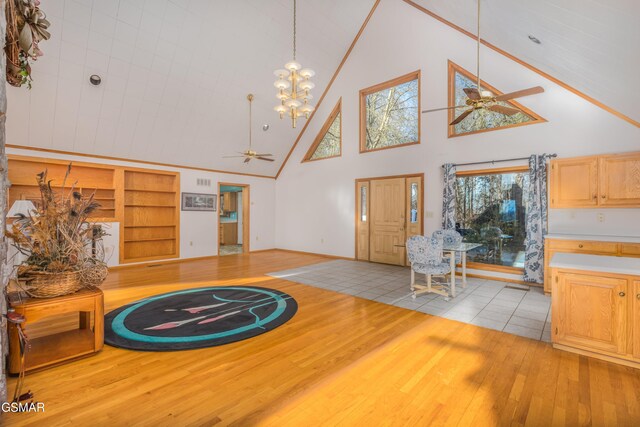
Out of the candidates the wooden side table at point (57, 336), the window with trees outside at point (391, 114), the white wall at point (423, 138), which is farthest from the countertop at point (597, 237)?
the wooden side table at point (57, 336)

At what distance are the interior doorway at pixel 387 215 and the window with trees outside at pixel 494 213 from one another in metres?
0.88

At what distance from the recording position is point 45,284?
2.32m

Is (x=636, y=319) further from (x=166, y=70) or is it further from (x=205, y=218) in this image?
(x=205, y=218)

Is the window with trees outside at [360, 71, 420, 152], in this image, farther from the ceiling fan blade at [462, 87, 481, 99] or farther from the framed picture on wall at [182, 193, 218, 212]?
the framed picture on wall at [182, 193, 218, 212]

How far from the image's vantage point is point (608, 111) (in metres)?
4.36

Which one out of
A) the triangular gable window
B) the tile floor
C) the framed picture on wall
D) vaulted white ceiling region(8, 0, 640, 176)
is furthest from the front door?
the framed picture on wall

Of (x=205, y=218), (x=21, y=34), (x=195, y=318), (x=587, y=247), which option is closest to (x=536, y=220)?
(x=587, y=247)

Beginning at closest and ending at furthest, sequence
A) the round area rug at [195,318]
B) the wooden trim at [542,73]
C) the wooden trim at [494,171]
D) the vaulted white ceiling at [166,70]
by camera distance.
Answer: the round area rug at [195,318] < the wooden trim at [542,73] < the vaulted white ceiling at [166,70] < the wooden trim at [494,171]

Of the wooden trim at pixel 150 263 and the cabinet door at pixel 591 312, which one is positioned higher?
the cabinet door at pixel 591 312

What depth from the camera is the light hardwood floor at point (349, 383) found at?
1819 mm

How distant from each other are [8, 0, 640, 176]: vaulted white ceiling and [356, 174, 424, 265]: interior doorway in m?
3.03

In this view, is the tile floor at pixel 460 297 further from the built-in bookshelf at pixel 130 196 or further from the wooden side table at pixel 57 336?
the built-in bookshelf at pixel 130 196

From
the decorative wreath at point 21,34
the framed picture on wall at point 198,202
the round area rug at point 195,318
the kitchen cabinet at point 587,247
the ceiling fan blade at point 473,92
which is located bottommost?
the round area rug at point 195,318

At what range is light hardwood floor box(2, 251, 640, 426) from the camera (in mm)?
1819
